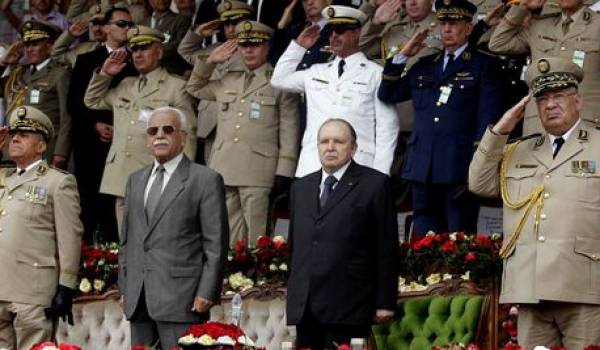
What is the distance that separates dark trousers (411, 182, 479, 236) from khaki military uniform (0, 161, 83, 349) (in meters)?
2.45

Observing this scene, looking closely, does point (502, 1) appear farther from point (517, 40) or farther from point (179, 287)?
point (179, 287)

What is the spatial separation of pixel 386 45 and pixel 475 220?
5.94 ft

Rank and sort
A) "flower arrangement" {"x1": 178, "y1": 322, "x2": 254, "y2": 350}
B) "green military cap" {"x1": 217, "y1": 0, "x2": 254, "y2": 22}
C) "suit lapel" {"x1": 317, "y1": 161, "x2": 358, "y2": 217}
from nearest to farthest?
1. "flower arrangement" {"x1": 178, "y1": 322, "x2": 254, "y2": 350}
2. "suit lapel" {"x1": 317, "y1": 161, "x2": 358, "y2": 217}
3. "green military cap" {"x1": 217, "y1": 0, "x2": 254, "y2": 22}

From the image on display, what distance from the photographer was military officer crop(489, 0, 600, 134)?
12422mm

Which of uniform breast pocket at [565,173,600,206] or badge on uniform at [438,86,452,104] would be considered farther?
badge on uniform at [438,86,452,104]

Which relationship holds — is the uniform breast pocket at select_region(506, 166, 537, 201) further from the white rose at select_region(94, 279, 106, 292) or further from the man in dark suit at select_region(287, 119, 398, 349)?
the white rose at select_region(94, 279, 106, 292)

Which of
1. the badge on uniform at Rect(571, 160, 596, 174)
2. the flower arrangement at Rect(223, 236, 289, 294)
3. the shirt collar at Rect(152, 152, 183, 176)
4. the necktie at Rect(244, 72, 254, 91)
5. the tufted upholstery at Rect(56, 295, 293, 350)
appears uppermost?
the necktie at Rect(244, 72, 254, 91)

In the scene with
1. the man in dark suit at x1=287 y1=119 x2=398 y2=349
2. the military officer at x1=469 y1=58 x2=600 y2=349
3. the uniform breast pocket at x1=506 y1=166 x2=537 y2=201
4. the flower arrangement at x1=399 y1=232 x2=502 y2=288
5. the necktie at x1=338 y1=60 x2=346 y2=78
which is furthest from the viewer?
the necktie at x1=338 y1=60 x2=346 y2=78

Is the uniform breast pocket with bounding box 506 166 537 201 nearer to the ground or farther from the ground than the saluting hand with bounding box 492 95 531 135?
nearer to the ground

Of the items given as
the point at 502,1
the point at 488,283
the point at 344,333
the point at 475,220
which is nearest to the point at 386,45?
the point at 502,1

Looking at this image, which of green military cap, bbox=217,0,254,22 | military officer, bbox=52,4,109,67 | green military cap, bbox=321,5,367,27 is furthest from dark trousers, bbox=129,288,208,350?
military officer, bbox=52,4,109,67

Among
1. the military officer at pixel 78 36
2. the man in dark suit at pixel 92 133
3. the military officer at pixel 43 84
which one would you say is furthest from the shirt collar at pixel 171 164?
the military officer at pixel 78 36

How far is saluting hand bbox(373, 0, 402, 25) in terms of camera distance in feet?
46.7

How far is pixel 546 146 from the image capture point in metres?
10.8
